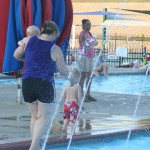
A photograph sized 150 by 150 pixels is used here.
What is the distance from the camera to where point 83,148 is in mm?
7438

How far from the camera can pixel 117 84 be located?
56.0 ft

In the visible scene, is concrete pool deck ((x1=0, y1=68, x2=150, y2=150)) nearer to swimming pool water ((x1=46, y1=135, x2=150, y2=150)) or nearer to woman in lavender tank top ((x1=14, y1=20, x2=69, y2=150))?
swimming pool water ((x1=46, y1=135, x2=150, y2=150))

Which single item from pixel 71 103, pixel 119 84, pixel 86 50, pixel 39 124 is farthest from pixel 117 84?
pixel 39 124

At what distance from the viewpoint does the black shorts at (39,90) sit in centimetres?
596

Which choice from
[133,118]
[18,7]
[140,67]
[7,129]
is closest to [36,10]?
[18,7]

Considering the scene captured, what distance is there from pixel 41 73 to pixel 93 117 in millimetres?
3536

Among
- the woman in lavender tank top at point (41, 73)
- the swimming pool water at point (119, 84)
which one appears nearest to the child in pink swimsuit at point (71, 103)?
the woman in lavender tank top at point (41, 73)

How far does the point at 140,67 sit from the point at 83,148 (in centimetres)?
1534

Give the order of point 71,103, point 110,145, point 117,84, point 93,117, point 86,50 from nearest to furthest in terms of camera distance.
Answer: point 110,145 → point 71,103 → point 93,117 → point 86,50 → point 117,84

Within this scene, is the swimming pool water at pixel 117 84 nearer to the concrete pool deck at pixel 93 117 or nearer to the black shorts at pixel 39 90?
the concrete pool deck at pixel 93 117

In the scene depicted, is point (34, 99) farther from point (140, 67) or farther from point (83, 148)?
point (140, 67)

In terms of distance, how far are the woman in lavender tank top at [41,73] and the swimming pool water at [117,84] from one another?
831 centimetres

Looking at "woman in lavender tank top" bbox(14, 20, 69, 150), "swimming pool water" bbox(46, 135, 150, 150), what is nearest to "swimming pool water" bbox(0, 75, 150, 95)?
"swimming pool water" bbox(46, 135, 150, 150)

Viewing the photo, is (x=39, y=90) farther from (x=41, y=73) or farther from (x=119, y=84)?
(x=119, y=84)
